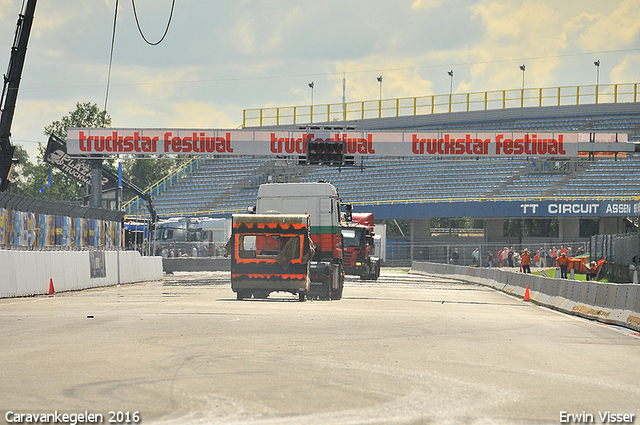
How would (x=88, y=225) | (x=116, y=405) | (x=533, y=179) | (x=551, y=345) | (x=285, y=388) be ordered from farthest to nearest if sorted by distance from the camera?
1. (x=533, y=179)
2. (x=88, y=225)
3. (x=551, y=345)
4. (x=285, y=388)
5. (x=116, y=405)

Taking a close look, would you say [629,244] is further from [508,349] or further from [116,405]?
[116,405]

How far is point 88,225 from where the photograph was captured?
31.2m

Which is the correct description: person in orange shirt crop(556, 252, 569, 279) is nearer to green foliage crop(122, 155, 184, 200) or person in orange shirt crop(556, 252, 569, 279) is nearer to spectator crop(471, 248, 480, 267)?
spectator crop(471, 248, 480, 267)

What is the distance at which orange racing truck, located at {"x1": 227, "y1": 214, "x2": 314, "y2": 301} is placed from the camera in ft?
73.2

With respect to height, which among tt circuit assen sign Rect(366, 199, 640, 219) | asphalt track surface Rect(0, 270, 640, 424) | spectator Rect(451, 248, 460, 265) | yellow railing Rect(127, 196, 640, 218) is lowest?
spectator Rect(451, 248, 460, 265)

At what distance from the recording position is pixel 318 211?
82.4 feet

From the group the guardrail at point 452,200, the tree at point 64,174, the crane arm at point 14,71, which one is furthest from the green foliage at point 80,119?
the crane arm at point 14,71

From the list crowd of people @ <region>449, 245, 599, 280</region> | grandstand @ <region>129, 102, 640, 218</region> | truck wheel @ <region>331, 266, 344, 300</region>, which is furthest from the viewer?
grandstand @ <region>129, 102, 640, 218</region>

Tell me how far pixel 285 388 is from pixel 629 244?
1103 inches

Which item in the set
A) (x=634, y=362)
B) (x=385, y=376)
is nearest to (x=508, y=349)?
(x=634, y=362)

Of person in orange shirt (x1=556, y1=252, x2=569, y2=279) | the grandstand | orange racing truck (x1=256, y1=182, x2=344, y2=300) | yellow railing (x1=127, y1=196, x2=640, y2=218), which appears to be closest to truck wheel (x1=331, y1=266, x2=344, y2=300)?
orange racing truck (x1=256, y1=182, x2=344, y2=300)

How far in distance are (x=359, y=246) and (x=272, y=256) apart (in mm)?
19384

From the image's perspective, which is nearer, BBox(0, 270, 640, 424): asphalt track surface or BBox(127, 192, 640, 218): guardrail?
BBox(0, 270, 640, 424): asphalt track surface

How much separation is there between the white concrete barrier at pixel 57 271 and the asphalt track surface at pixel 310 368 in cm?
641
